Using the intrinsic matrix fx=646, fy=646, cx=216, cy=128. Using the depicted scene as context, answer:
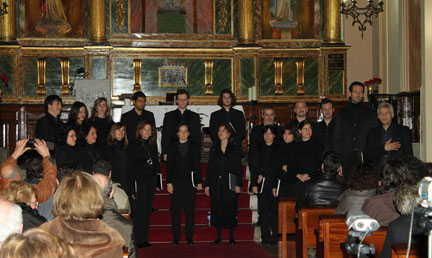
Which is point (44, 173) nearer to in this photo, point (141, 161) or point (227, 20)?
point (141, 161)

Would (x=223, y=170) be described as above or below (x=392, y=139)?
below

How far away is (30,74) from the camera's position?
14.6 meters

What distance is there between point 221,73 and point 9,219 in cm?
1181

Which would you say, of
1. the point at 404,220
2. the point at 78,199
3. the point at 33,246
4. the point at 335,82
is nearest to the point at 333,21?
the point at 335,82

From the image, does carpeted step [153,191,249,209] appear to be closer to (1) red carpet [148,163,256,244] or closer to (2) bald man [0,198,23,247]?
(1) red carpet [148,163,256,244]

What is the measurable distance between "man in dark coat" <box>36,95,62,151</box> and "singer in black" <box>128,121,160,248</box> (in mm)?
1083

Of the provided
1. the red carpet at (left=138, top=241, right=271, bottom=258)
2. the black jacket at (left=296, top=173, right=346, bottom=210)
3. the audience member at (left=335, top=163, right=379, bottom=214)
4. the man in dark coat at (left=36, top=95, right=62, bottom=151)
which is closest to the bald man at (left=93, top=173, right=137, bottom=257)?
the audience member at (left=335, top=163, right=379, bottom=214)

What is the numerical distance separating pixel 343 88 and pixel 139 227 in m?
7.49

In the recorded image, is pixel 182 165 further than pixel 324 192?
Yes

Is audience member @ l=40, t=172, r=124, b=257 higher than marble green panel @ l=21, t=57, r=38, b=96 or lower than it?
lower

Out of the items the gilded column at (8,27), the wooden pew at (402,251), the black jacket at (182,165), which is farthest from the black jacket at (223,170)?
the gilded column at (8,27)

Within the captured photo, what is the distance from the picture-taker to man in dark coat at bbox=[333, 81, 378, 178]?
880 centimetres

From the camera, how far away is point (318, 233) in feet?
20.0

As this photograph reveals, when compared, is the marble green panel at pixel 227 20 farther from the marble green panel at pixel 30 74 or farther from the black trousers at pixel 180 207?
the black trousers at pixel 180 207
